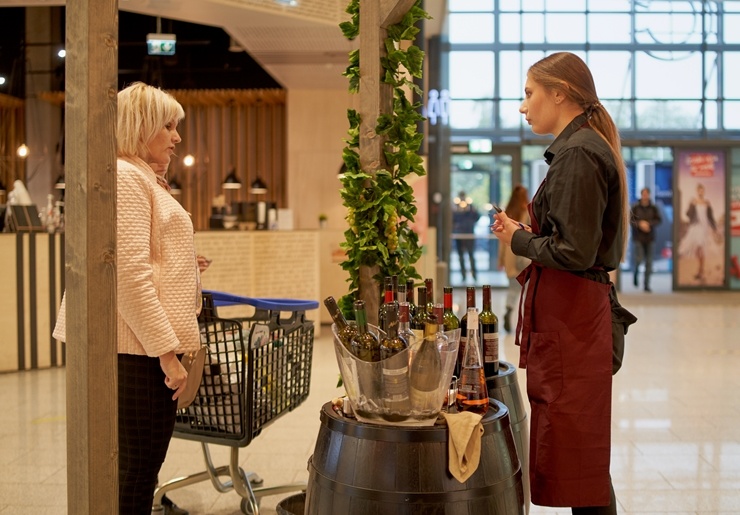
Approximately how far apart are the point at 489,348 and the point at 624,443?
7.53 feet

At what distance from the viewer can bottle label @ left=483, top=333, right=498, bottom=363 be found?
9.25 feet

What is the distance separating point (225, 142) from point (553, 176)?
12592mm

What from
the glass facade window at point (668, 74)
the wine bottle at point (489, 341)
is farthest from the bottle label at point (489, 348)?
the glass facade window at point (668, 74)

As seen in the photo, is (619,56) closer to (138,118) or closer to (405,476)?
(138,118)

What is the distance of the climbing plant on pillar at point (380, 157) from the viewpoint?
3014mm

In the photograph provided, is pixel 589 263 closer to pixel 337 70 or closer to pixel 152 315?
pixel 152 315

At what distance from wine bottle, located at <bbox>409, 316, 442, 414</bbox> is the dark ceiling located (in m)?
11.5

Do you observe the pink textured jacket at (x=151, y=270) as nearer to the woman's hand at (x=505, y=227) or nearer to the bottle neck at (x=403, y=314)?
the bottle neck at (x=403, y=314)

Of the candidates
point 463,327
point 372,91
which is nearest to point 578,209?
point 463,327

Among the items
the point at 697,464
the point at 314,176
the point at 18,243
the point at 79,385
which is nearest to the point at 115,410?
the point at 79,385

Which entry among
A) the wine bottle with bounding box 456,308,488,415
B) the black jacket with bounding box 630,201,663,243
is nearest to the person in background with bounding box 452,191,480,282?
the black jacket with bounding box 630,201,663,243

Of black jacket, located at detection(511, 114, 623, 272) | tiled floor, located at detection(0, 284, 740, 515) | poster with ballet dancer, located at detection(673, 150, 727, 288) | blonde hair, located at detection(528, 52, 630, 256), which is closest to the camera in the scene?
black jacket, located at detection(511, 114, 623, 272)

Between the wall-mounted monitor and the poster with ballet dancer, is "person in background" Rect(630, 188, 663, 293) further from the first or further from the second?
the wall-mounted monitor

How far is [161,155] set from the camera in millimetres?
2547
